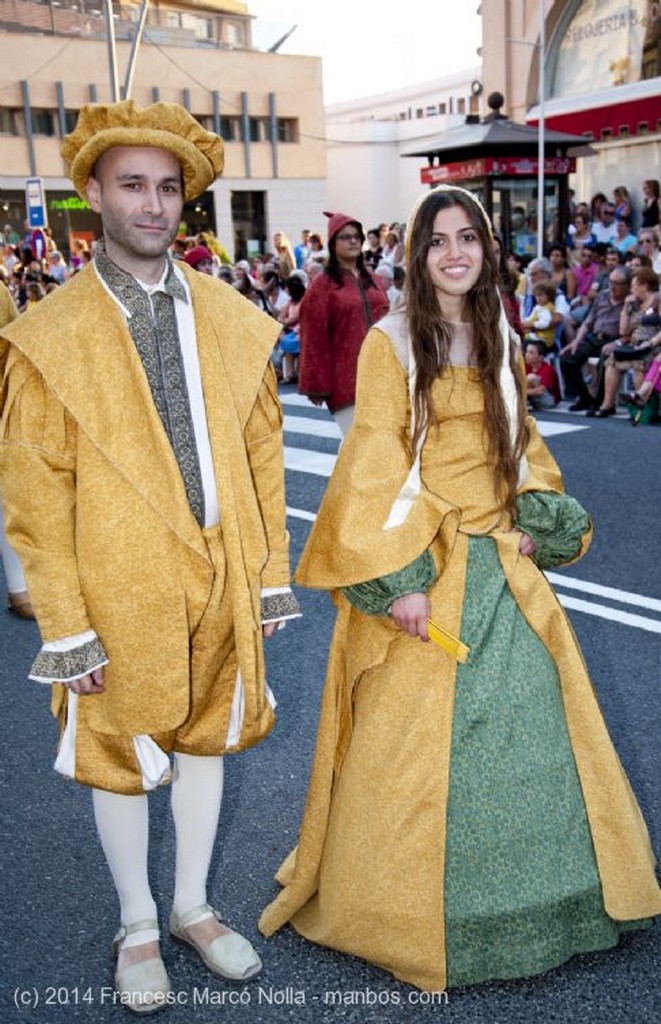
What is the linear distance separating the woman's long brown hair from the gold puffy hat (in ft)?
1.78

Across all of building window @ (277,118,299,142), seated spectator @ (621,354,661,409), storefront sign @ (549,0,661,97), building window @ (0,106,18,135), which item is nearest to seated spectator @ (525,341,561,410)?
seated spectator @ (621,354,661,409)

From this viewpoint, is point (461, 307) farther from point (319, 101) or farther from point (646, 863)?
point (319, 101)

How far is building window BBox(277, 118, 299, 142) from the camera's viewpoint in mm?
42500

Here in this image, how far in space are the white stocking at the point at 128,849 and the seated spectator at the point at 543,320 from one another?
29.7 feet

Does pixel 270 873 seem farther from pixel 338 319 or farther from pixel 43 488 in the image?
pixel 338 319

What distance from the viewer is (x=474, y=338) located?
2705 millimetres

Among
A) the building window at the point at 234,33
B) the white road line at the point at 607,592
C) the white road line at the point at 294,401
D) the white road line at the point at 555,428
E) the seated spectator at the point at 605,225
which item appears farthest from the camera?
the building window at the point at 234,33

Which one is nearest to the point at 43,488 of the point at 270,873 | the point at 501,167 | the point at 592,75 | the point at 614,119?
the point at 270,873

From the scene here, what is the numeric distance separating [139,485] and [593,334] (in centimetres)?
895

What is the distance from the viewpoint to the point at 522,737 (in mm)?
2559

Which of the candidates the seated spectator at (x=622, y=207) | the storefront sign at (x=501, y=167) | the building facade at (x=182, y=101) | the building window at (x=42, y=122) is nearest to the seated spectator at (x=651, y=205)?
the seated spectator at (x=622, y=207)

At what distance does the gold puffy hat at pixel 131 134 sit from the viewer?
2.32 meters

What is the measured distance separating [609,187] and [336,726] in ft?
69.0

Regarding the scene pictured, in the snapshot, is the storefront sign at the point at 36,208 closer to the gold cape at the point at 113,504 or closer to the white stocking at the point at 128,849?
the gold cape at the point at 113,504
